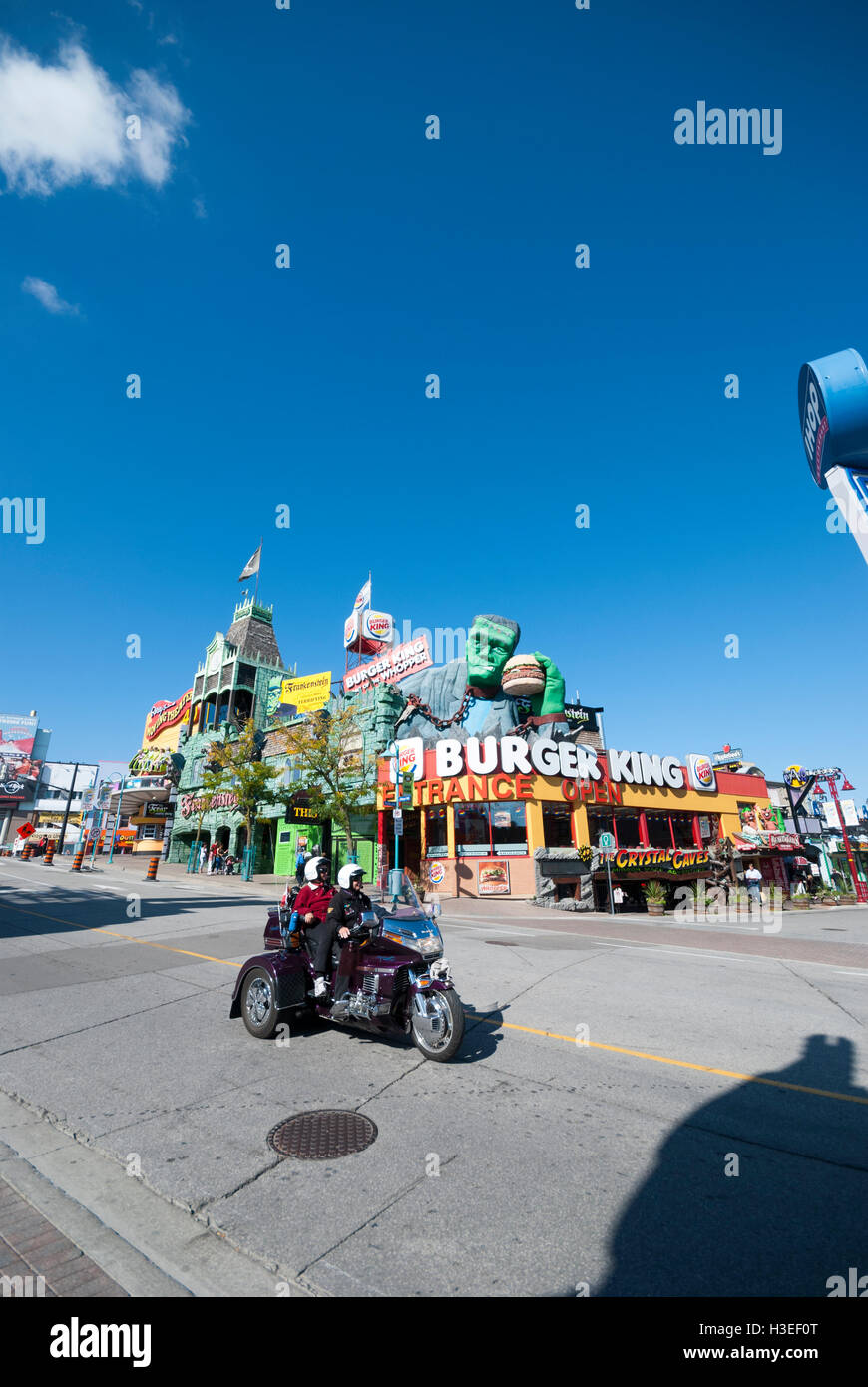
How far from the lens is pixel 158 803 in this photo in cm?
5534

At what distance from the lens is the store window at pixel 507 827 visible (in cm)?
A: 2977

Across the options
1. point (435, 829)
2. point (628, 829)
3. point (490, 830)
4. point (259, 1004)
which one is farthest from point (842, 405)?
point (628, 829)

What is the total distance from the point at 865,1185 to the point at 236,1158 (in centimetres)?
415

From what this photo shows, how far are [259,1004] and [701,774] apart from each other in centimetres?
3740

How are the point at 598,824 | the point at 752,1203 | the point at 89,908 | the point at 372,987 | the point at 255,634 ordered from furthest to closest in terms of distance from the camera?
the point at 255,634
the point at 598,824
the point at 89,908
the point at 372,987
the point at 752,1203

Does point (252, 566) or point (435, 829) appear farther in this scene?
point (252, 566)

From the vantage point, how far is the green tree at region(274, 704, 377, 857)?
32719 millimetres

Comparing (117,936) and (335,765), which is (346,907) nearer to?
(117,936)

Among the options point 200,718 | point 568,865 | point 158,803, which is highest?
point 200,718

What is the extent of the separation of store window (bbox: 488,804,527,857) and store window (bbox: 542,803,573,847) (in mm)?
1362

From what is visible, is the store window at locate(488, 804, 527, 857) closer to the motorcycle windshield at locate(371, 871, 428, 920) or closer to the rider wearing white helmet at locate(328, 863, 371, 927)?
the motorcycle windshield at locate(371, 871, 428, 920)

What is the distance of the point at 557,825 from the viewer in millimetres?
33250
